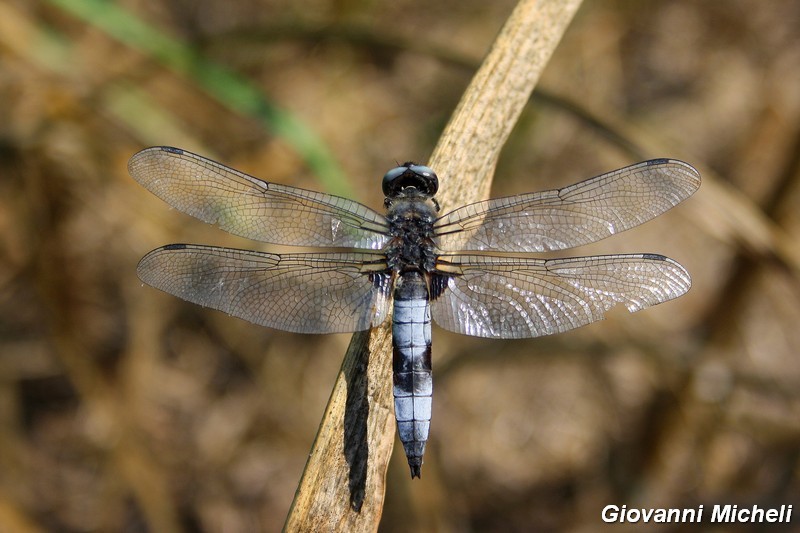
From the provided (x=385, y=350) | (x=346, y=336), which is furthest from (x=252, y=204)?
(x=346, y=336)

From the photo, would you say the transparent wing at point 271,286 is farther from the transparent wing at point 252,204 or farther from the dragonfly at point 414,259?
the transparent wing at point 252,204

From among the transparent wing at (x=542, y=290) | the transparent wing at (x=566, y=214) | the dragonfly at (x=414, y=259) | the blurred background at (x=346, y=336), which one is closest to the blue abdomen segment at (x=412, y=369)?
the dragonfly at (x=414, y=259)

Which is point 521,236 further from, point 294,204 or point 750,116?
point 750,116

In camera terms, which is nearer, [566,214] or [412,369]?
[412,369]

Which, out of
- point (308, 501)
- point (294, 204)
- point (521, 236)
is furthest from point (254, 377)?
point (308, 501)

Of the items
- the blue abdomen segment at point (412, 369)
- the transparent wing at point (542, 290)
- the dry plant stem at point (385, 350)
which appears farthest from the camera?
the transparent wing at point (542, 290)

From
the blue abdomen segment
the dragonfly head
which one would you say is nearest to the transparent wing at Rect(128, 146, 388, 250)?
the dragonfly head

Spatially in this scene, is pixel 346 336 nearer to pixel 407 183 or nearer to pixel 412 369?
pixel 407 183
